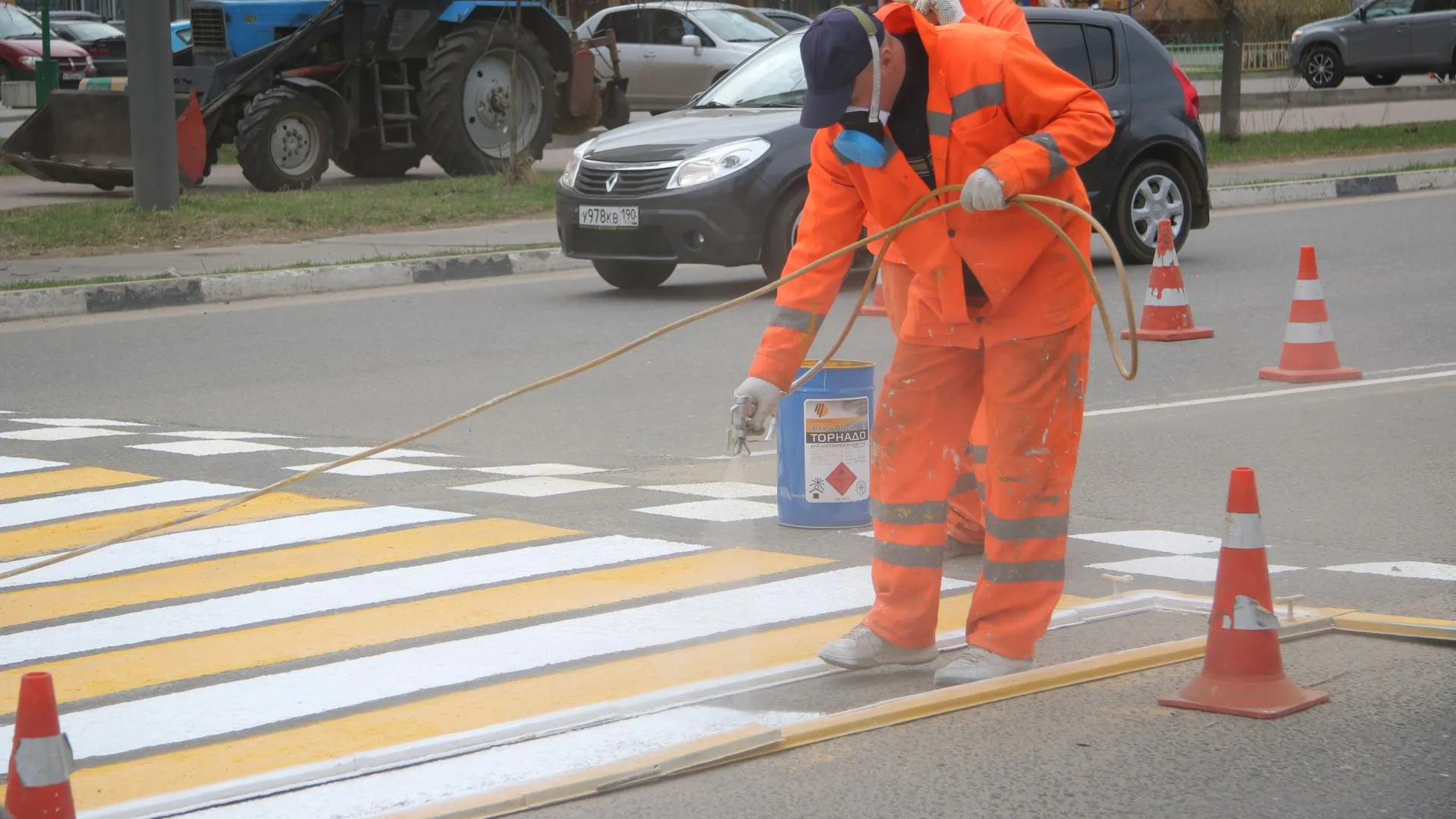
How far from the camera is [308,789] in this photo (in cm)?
407

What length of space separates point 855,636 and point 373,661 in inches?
49.7

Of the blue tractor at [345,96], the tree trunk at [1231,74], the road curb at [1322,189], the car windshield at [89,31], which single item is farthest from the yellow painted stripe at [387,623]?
the car windshield at [89,31]

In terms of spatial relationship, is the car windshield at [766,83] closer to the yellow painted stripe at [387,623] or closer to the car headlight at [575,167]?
the car headlight at [575,167]

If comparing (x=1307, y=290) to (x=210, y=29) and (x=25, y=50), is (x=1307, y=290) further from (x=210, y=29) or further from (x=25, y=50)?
(x=25, y=50)

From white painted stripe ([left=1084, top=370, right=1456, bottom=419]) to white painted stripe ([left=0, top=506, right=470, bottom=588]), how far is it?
3245 millimetres

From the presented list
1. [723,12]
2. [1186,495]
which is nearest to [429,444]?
[1186,495]

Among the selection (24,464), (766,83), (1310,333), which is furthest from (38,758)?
(766,83)

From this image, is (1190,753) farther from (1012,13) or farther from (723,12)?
(723,12)

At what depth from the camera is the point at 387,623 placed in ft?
18.0

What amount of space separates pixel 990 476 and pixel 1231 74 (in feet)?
61.5

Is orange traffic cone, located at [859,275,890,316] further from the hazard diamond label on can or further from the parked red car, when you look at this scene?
the parked red car

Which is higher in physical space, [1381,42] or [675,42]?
[1381,42]

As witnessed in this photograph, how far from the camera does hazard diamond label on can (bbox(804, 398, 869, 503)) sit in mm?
6516

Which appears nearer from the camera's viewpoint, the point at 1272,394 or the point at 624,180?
the point at 1272,394
